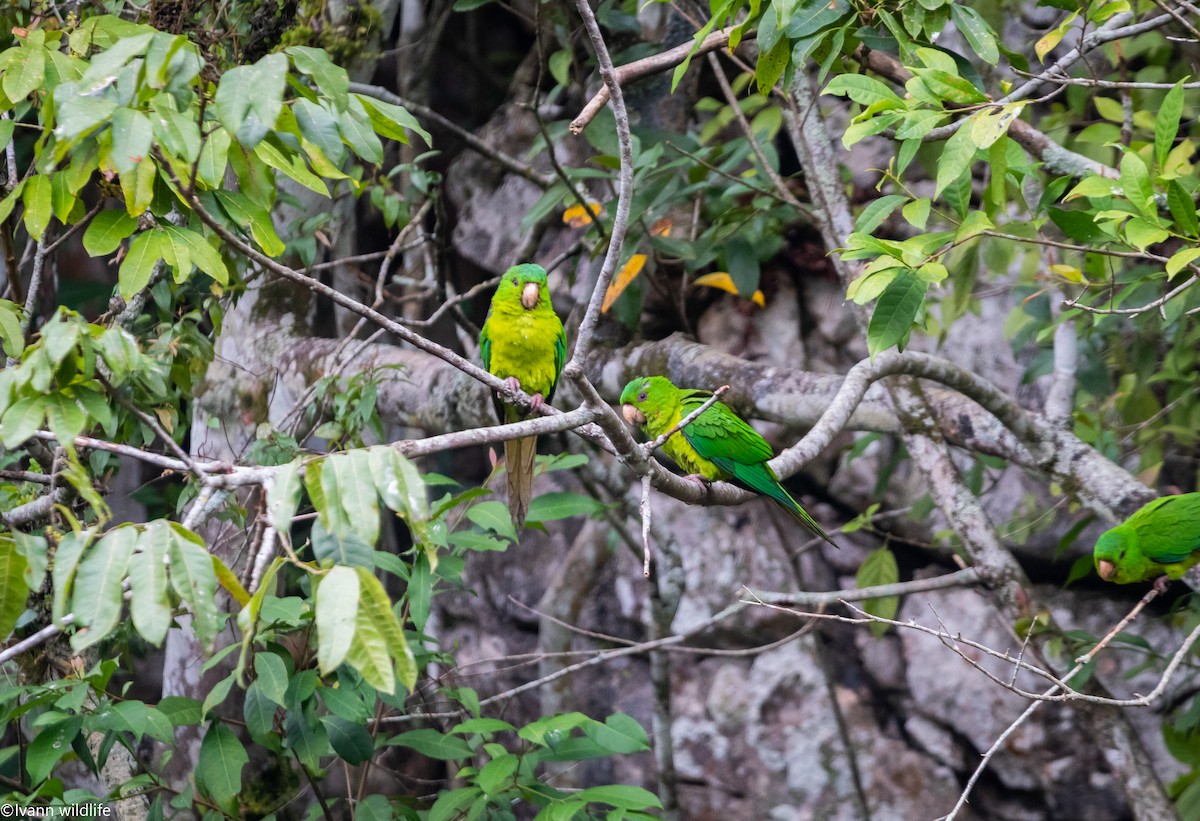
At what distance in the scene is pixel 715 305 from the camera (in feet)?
16.8

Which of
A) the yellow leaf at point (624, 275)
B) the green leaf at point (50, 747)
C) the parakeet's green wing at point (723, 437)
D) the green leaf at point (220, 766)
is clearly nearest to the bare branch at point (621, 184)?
the parakeet's green wing at point (723, 437)

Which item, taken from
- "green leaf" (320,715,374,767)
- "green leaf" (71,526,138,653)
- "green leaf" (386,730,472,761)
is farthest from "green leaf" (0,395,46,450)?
"green leaf" (386,730,472,761)

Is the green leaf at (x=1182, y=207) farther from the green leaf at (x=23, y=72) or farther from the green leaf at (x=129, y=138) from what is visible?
the green leaf at (x=23, y=72)

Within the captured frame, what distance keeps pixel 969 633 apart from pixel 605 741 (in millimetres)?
2830

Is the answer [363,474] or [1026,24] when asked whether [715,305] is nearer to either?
[1026,24]

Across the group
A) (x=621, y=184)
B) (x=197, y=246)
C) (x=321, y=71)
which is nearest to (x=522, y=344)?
(x=197, y=246)

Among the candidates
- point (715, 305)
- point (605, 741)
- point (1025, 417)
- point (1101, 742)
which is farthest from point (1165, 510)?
point (715, 305)

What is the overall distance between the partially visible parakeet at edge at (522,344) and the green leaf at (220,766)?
4.01ft

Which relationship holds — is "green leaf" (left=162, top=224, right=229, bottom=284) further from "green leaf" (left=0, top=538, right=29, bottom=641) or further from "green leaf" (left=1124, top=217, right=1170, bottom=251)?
"green leaf" (left=1124, top=217, right=1170, bottom=251)

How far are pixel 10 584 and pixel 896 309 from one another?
1839 millimetres

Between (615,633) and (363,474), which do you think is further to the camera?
(615,633)

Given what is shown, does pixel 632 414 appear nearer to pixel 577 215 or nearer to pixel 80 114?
pixel 577 215

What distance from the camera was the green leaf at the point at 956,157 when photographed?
1.99 m

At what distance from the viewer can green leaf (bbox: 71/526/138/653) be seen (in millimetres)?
1213
